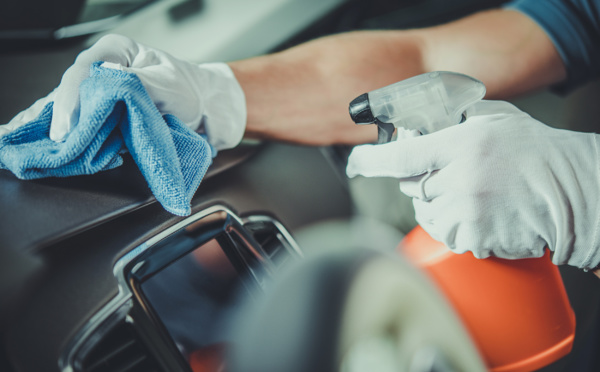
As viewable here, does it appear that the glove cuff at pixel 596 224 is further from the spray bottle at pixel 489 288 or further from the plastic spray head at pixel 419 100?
the plastic spray head at pixel 419 100

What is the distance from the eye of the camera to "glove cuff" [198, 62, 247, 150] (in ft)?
2.34

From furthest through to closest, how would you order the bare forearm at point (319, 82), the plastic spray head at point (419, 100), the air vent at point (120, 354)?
the bare forearm at point (319, 82), the plastic spray head at point (419, 100), the air vent at point (120, 354)

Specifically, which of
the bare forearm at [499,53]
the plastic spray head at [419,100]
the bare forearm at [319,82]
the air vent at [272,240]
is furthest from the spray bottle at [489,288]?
the bare forearm at [499,53]

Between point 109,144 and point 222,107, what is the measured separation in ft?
0.93

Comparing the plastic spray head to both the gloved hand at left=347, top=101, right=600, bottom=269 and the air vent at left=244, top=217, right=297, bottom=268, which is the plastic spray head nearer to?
the gloved hand at left=347, top=101, right=600, bottom=269

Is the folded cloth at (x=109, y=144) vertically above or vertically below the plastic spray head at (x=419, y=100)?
above

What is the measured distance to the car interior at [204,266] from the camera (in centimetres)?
41

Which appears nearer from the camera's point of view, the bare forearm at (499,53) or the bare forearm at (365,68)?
the bare forearm at (365,68)

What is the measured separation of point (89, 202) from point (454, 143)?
1.61 feet

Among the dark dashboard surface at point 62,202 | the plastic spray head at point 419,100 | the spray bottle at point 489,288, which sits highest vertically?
the dark dashboard surface at point 62,202

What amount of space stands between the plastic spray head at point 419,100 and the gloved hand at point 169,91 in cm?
29

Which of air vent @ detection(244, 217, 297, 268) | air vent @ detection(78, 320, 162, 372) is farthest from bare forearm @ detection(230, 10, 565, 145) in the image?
air vent @ detection(78, 320, 162, 372)

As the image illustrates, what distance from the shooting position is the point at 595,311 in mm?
969

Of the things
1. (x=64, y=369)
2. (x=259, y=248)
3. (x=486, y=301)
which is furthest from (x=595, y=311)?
(x=64, y=369)
